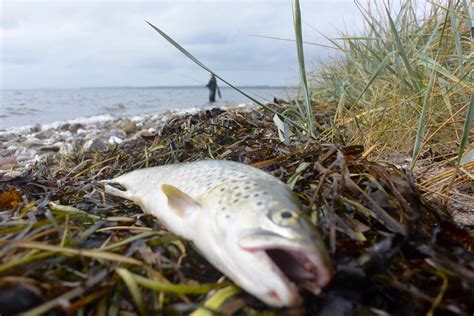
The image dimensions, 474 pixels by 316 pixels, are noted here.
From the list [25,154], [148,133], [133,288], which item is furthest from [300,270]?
[25,154]

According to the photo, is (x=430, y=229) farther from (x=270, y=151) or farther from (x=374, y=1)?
(x=374, y=1)

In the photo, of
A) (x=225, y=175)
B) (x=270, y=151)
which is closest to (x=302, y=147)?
(x=270, y=151)

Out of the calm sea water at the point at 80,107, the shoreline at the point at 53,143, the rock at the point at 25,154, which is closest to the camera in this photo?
the shoreline at the point at 53,143

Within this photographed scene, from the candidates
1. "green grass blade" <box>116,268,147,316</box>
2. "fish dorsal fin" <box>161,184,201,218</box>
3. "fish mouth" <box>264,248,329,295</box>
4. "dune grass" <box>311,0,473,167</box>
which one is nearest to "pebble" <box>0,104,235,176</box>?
"dune grass" <box>311,0,473,167</box>

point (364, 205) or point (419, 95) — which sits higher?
point (419, 95)

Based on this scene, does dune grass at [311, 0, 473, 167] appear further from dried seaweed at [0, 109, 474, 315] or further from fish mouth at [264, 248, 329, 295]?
fish mouth at [264, 248, 329, 295]

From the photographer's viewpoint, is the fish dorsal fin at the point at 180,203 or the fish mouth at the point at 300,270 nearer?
the fish mouth at the point at 300,270

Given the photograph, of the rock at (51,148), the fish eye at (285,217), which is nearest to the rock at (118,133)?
the rock at (51,148)

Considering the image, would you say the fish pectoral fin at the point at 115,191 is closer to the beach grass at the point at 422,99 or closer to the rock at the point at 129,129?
the beach grass at the point at 422,99
